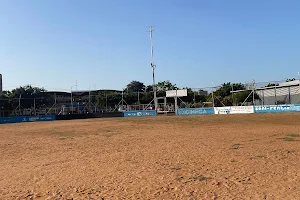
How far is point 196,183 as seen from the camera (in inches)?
264

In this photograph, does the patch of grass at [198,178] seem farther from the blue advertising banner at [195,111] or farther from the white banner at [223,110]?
the blue advertising banner at [195,111]

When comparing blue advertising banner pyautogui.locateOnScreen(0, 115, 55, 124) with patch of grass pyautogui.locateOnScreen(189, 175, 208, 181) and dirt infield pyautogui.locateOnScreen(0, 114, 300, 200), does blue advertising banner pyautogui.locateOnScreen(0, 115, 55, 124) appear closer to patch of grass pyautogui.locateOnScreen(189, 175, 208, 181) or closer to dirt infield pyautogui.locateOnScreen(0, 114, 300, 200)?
dirt infield pyautogui.locateOnScreen(0, 114, 300, 200)

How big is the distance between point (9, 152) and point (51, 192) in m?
7.53

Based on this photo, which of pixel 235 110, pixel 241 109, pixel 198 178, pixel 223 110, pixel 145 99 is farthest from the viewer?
pixel 145 99

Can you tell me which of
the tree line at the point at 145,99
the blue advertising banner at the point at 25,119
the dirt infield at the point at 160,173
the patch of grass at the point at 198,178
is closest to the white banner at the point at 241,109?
the tree line at the point at 145,99

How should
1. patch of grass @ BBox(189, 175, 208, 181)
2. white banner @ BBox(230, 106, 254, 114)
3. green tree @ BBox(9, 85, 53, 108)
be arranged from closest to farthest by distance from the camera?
1. patch of grass @ BBox(189, 175, 208, 181)
2. white banner @ BBox(230, 106, 254, 114)
3. green tree @ BBox(9, 85, 53, 108)

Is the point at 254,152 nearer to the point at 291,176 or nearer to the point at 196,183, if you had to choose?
the point at 291,176

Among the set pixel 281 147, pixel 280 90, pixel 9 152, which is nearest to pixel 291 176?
pixel 281 147

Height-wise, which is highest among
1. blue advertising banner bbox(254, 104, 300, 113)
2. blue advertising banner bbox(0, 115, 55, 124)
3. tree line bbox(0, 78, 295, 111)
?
tree line bbox(0, 78, 295, 111)

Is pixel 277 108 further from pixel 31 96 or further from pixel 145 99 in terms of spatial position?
pixel 31 96

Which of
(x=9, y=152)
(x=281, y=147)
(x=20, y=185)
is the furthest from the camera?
(x=9, y=152)

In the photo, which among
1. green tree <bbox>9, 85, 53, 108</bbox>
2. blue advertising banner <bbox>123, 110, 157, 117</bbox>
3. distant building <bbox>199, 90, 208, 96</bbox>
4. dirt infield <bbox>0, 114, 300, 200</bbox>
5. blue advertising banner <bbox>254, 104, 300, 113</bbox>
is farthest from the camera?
green tree <bbox>9, 85, 53, 108</bbox>

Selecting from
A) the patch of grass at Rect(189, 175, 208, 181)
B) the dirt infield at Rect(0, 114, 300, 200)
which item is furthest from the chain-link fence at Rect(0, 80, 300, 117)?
the patch of grass at Rect(189, 175, 208, 181)

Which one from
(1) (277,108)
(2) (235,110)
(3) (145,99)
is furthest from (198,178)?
(3) (145,99)
